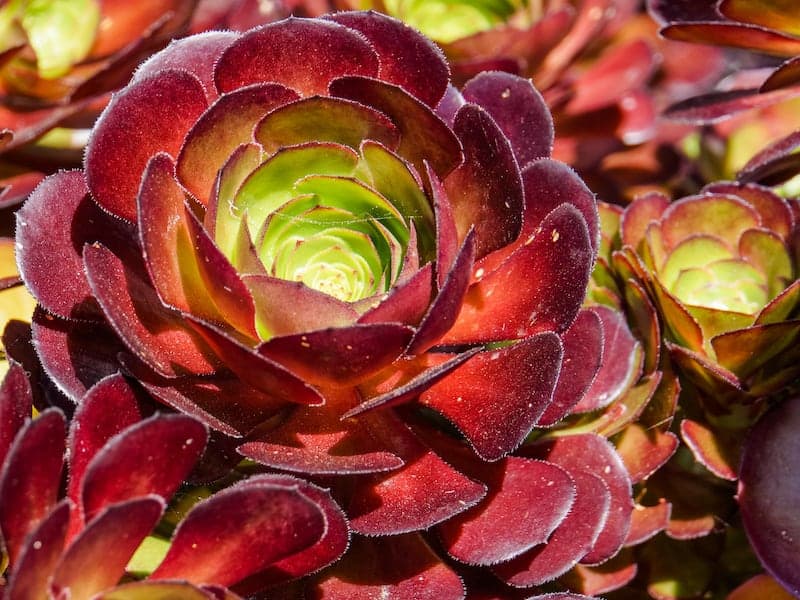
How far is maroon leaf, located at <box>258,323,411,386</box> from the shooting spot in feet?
1.73

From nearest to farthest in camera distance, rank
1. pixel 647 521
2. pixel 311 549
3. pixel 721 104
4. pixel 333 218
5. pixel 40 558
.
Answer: pixel 40 558 → pixel 311 549 → pixel 333 218 → pixel 647 521 → pixel 721 104

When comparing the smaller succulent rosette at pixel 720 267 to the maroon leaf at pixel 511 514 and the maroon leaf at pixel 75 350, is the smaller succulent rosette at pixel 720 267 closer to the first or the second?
the maroon leaf at pixel 511 514

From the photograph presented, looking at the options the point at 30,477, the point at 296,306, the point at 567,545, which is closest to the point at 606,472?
→ the point at 567,545

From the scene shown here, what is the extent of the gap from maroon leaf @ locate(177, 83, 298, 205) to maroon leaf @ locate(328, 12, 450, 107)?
7cm

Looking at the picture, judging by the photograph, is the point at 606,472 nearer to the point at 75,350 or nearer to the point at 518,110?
the point at 518,110

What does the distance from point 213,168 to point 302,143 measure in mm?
61

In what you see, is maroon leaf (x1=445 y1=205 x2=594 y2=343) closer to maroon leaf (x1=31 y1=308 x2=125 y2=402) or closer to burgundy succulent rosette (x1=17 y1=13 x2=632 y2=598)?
burgundy succulent rosette (x1=17 y1=13 x2=632 y2=598)

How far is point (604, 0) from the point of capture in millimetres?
1150

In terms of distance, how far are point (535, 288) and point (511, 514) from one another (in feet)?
0.50

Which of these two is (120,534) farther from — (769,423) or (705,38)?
(705,38)

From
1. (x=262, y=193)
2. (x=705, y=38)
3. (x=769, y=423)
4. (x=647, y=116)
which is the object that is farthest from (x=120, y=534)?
(x=647, y=116)

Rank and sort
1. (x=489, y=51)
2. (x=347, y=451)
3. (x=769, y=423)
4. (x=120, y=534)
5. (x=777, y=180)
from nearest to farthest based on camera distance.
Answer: (x=120, y=534), (x=347, y=451), (x=769, y=423), (x=777, y=180), (x=489, y=51)

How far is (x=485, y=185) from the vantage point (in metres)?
0.62

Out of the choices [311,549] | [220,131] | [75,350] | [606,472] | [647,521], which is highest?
[220,131]
